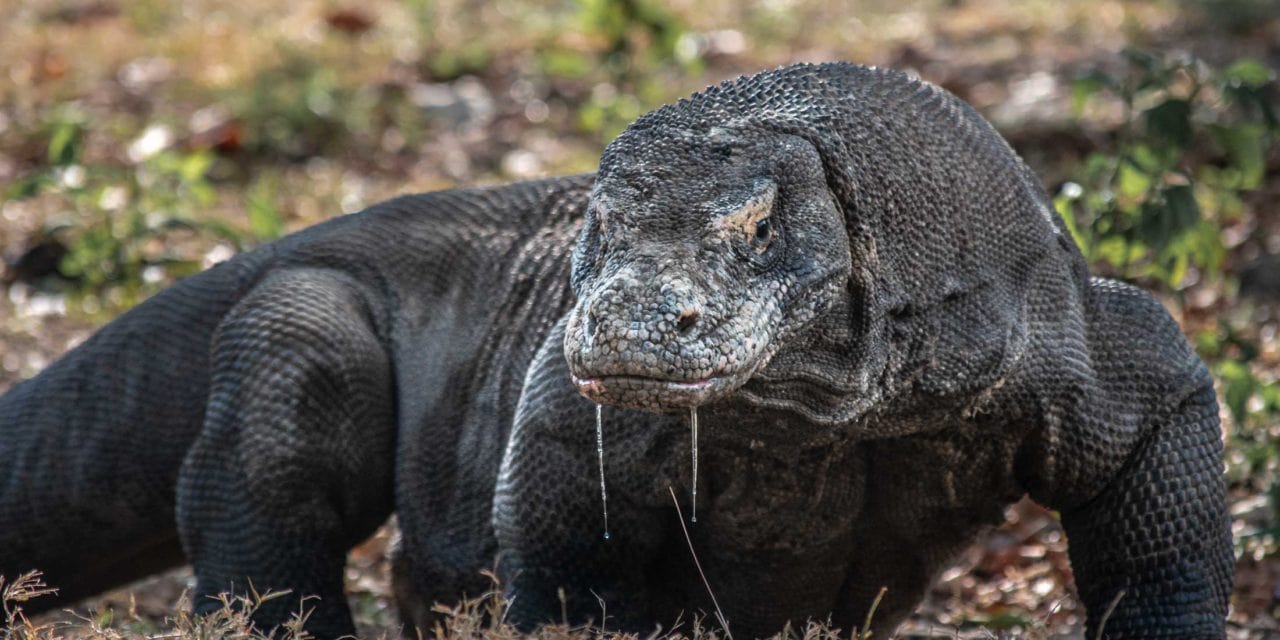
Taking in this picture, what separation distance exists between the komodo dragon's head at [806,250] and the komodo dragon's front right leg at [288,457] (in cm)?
144

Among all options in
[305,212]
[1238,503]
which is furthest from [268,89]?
[1238,503]

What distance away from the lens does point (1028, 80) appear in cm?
876

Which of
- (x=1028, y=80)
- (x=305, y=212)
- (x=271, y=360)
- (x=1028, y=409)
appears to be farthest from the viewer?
(x=1028, y=80)

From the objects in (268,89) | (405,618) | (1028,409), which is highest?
(1028,409)

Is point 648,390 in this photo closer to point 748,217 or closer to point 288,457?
point 748,217

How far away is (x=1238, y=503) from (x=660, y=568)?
209cm

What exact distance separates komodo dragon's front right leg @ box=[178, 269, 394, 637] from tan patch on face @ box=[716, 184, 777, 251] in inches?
66.3

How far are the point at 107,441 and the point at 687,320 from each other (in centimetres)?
239

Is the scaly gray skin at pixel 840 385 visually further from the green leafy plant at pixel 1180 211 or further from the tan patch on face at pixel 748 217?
the green leafy plant at pixel 1180 211

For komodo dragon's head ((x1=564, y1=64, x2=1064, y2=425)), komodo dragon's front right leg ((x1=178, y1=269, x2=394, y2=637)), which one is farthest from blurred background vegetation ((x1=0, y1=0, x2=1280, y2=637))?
komodo dragon's front right leg ((x1=178, y1=269, x2=394, y2=637))

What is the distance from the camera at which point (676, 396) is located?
239 cm

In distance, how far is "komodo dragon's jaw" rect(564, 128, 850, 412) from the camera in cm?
238

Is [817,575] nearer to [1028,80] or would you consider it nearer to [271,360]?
[271,360]

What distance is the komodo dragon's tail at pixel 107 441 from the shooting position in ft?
14.3
